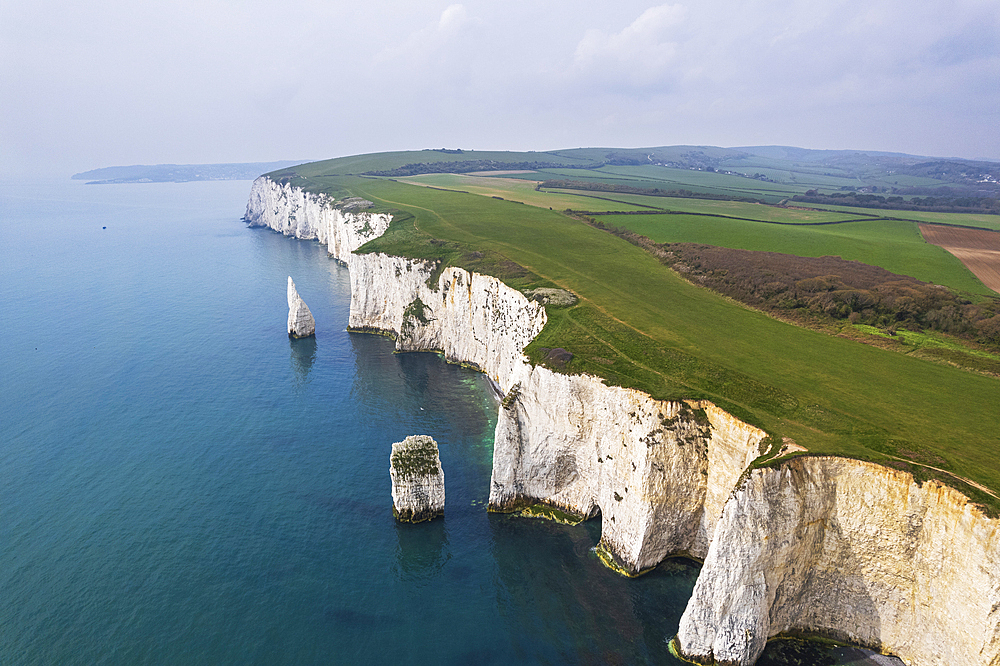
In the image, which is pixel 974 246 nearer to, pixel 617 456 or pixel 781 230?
pixel 781 230

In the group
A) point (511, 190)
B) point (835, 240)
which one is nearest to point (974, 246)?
point (835, 240)

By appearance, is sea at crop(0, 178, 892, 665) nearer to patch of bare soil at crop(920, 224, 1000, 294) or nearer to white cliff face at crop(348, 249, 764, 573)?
white cliff face at crop(348, 249, 764, 573)

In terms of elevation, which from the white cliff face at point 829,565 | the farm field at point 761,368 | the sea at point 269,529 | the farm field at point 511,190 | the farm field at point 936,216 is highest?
the farm field at point 511,190

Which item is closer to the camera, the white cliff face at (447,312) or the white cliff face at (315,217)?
the white cliff face at (447,312)

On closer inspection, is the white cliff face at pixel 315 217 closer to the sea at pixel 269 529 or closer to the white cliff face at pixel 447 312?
the white cliff face at pixel 447 312

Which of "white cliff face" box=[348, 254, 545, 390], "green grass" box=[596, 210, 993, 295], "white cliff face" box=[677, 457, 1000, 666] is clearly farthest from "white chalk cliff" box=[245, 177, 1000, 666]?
"green grass" box=[596, 210, 993, 295]

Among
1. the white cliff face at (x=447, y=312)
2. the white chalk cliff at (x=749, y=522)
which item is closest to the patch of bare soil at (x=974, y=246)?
the white chalk cliff at (x=749, y=522)
